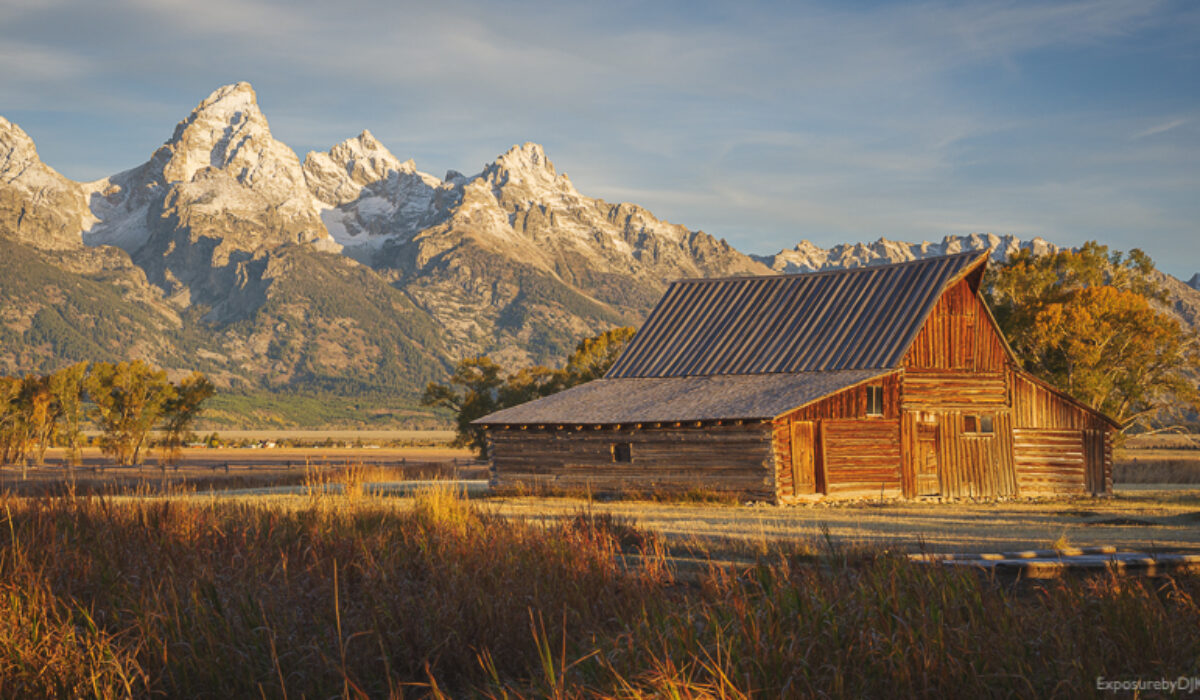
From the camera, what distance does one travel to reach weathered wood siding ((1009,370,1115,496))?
31.4 metres

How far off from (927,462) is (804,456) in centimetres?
456

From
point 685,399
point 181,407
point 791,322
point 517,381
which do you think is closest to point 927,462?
point 791,322

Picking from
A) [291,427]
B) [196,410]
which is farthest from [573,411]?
[291,427]

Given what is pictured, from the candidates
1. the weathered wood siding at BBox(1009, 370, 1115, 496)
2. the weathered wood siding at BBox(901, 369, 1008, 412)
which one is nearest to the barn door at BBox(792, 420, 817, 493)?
the weathered wood siding at BBox(901, 369, 1008, 412)

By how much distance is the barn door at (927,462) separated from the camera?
29.2m

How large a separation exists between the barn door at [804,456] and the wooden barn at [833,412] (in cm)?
4

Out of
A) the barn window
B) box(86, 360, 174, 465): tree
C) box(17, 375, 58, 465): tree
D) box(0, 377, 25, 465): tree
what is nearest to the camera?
the barn window

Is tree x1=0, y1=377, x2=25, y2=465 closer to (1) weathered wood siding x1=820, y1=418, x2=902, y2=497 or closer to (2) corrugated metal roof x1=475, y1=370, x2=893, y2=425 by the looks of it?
(2) corrugated metal roof x1=475, y1=370, x2=893, y2=425

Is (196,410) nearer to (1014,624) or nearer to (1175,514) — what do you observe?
(1175,514)

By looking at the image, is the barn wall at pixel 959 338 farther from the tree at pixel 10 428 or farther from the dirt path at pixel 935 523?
the tree at pixel 10 428

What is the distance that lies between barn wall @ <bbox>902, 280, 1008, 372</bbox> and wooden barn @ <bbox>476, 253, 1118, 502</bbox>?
48 millimetres

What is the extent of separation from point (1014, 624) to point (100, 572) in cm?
851

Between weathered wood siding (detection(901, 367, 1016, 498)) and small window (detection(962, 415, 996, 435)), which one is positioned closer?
A: weathered wood siding (detection(901, 367, 1016, 498))

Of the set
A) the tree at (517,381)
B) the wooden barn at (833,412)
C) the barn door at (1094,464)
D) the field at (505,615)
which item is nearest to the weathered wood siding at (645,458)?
the wooden barn at (833,412)
